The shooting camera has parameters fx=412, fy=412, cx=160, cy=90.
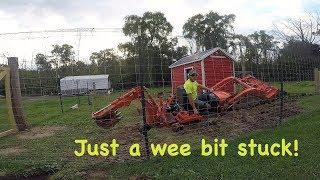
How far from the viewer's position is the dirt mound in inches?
446

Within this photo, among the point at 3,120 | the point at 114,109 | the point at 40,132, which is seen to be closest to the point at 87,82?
the point at 3,120

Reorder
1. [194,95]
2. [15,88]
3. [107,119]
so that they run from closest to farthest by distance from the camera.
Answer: [107,119]
[194,95]
[15,88]

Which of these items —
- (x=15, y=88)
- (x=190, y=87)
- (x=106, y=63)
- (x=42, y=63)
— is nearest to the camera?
(x=106, y=63)

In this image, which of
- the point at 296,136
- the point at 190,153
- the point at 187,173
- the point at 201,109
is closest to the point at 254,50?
the point at 201,109

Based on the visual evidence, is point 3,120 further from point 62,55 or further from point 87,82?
point 62,55

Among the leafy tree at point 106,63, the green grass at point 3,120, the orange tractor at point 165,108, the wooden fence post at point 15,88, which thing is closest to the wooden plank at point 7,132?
the green grass at point 3,120

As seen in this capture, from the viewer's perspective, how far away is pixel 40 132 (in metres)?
12.1

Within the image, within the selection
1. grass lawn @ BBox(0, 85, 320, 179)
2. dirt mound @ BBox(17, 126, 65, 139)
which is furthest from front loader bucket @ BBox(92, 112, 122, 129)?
dirt mound @ BBox(17, 126, 65, 139)

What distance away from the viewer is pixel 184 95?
37.2 ft

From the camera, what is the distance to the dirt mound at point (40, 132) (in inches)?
446

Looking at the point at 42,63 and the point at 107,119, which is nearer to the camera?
the point at 42,63

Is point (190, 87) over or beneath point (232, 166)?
over

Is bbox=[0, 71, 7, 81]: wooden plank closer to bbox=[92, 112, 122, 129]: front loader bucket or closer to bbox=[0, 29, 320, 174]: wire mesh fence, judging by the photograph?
bbox=[0, 29, 320, 174]: wire mesh fence

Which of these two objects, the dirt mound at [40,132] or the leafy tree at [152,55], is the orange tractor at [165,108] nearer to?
the leafy tree at [152,55]
